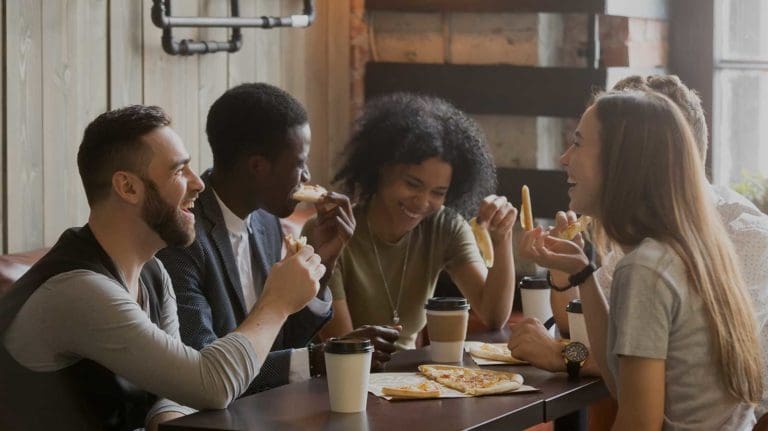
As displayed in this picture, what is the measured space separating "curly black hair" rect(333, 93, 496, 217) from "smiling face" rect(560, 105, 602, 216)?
1135 millimetres

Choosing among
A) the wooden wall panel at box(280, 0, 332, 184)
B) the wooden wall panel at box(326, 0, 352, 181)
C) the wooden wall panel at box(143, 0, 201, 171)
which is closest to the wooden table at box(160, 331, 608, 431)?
the wooden wall panel at box(143, 0, 201, 171)

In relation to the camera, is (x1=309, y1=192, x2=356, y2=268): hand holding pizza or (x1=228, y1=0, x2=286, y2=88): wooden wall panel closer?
(x1=309, y1=192, x2=356, y2=268): hand holding pizza

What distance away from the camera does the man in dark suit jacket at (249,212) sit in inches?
112

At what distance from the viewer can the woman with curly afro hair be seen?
344 cm

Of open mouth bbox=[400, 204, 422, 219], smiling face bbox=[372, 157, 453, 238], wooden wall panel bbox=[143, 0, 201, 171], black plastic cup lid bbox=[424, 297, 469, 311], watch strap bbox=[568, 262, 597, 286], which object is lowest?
black plastic cup lid bbox=[424, 297, 469, 311]

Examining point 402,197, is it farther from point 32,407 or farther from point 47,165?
point 32,407

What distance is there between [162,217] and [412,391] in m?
0.59

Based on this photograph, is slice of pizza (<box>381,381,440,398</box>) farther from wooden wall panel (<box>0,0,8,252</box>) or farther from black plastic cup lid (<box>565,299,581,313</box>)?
wooden wall panel (<box>0,0,8,252</box>)

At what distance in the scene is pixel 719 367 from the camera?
85.0 inches

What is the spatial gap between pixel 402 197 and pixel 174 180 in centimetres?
111

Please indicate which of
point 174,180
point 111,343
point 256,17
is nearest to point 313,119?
point 256,17

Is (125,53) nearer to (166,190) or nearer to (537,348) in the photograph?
(166,190)

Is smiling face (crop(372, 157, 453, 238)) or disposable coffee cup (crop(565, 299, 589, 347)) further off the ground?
smiling face (crop(372, 157, 453, 238))

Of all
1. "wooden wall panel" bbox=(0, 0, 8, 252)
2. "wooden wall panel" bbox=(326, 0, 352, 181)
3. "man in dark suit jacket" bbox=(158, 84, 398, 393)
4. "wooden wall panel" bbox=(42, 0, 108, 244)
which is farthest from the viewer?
"wooden wall panel" bbox=(326, 0, 352, 181)
